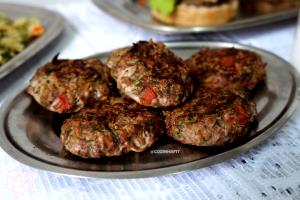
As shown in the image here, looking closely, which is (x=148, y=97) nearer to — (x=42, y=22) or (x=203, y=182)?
(x=203, y=182)

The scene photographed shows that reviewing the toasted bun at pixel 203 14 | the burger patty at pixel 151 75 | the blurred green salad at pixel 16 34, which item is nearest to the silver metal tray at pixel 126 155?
the burger patty at pixel 151 75

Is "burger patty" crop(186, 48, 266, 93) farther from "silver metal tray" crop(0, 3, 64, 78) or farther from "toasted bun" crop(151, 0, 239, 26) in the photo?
"silver metal tray" crop(0, 3, 64, 78)

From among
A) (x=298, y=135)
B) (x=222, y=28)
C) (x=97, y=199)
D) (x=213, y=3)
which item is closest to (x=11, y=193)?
(x=97, y=199)

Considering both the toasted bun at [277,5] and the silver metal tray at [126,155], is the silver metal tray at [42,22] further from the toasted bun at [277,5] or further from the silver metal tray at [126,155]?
the toasted bun at [277,5]

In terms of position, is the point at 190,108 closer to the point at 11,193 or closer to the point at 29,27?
the point at 11,193

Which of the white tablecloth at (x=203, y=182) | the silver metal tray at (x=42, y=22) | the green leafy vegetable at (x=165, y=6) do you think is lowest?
the white tablecloth at (x=203, y=182)

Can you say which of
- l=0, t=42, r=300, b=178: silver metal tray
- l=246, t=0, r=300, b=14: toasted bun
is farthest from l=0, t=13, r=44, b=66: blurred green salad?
l=246, t=0, r=300, b=14: toasted bun
